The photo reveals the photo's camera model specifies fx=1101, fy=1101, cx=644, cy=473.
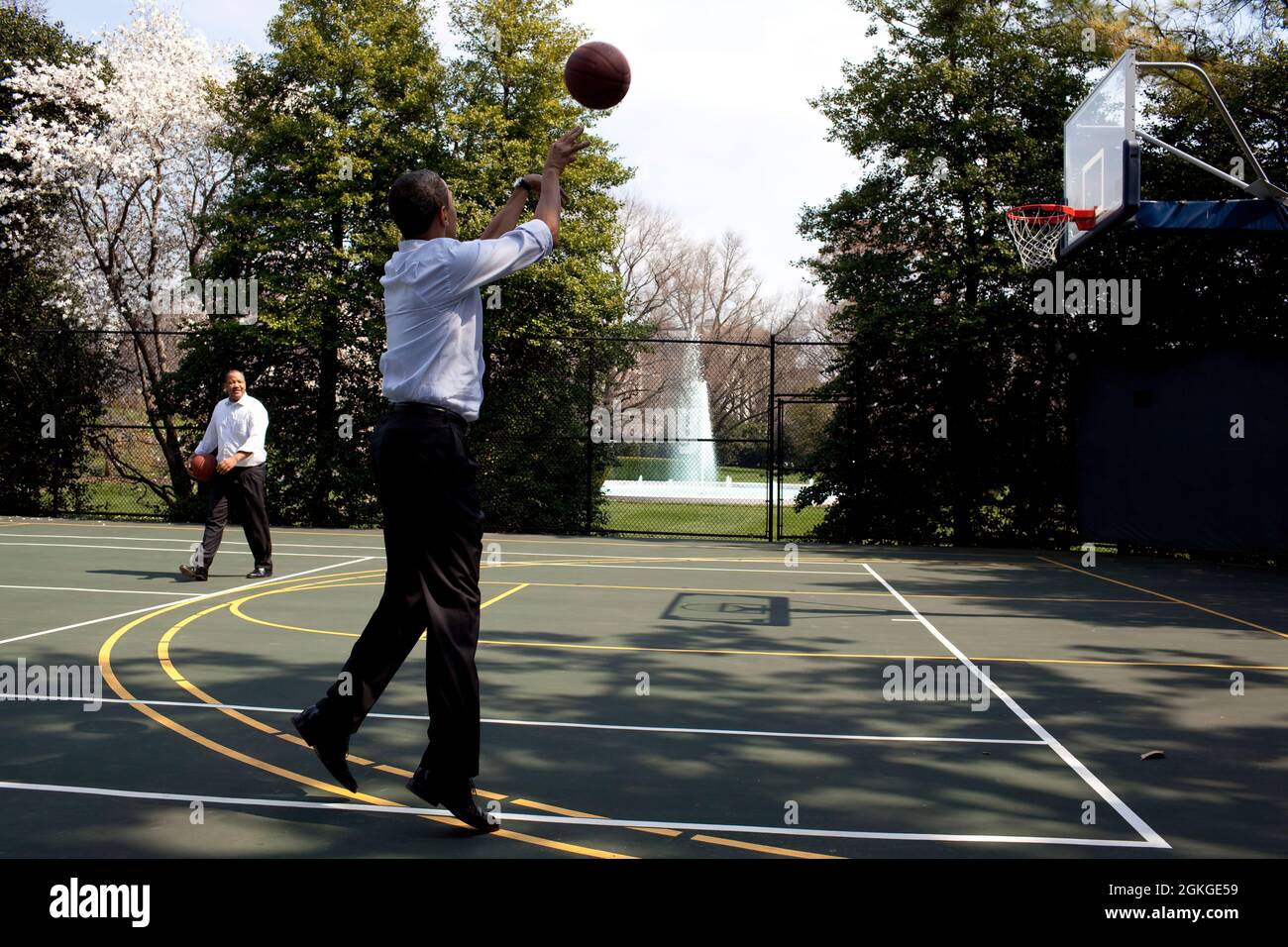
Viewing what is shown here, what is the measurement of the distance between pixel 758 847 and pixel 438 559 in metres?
1.64

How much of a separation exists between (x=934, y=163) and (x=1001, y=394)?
13.8ft

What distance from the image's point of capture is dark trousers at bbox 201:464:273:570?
11.9 meters

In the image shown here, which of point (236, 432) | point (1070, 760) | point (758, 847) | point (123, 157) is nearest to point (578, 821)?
point (758, 847)

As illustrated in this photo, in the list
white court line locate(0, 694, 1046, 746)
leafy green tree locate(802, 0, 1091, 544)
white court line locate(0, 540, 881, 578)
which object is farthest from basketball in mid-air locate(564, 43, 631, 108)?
leafy green tree locate(802, 0, 1091, 544)

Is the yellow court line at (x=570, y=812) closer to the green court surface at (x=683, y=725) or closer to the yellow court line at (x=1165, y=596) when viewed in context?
the green court surface at (x=683, y=725)

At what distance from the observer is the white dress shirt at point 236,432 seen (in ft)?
39.2

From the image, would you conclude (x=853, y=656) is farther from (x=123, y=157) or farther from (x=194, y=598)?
(x=123, y=157)

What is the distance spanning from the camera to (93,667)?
7371mm

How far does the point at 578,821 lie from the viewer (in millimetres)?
4434

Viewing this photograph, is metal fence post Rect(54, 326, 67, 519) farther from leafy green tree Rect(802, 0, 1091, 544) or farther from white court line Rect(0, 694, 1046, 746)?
white court line Rect(0, 694, 1046, 746)

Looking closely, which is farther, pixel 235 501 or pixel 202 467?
pixel 235 501

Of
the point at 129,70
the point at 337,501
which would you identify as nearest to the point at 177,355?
the point at 129,70

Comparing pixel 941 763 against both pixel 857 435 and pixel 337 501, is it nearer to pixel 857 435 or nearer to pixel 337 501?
pixel 857 435

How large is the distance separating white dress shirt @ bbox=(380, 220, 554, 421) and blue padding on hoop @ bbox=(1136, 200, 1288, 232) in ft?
30.9
